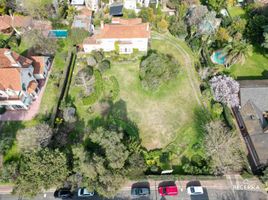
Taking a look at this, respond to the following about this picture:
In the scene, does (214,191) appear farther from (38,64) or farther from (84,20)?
(84,20)

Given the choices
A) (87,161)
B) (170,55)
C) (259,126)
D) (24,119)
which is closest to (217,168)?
(259,126)

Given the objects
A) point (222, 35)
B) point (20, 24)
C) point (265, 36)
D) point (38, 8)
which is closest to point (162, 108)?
point (222, 35)

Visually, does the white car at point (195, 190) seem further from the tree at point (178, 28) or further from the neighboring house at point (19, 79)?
the tree at point (178, 28)

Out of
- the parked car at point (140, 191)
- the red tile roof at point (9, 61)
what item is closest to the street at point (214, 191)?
the parked car at point (140, 191)

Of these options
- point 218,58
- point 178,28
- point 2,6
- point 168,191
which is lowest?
point 168,191

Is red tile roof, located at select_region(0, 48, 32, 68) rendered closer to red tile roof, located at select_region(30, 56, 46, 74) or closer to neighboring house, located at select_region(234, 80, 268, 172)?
red tile roof, located at select_region(30, 56, 46, 74)

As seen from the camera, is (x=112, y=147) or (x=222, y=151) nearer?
(x=112, y=147)
